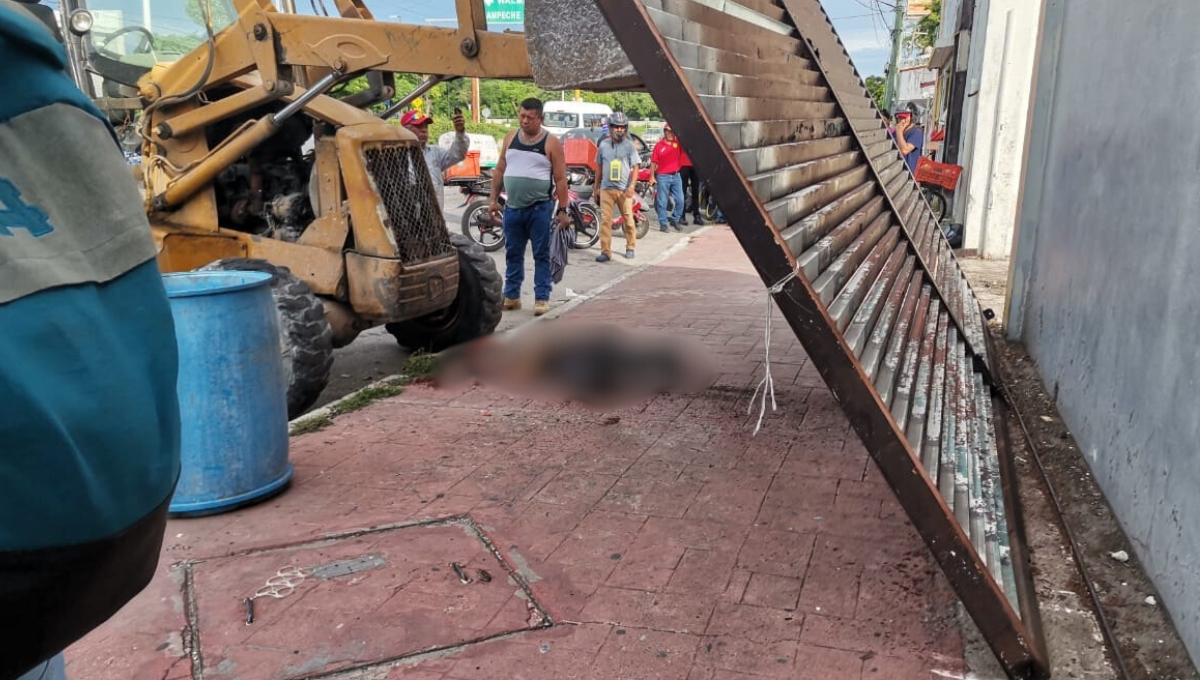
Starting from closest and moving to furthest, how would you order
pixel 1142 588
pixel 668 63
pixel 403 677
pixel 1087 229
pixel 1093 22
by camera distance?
pixel 668 63 < pixel 403 677 < pixel 1142 588 < pixel 1087 229 < pixel 1093 22

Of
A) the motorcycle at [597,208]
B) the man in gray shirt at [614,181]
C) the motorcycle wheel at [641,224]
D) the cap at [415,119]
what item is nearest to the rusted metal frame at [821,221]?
the cap at [415,119]

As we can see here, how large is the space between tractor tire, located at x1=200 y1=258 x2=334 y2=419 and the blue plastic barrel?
3.78ft

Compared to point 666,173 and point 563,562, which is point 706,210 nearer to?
point 666,173

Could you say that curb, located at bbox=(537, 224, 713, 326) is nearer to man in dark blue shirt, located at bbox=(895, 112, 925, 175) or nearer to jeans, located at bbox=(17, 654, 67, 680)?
man in dark blue shirt, located at bbox=(895, 112, 925, 175)

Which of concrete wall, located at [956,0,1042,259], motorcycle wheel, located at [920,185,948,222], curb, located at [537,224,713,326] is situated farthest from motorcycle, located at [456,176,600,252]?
concrete wall, located at [956,0,1042,259]

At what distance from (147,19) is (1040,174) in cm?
643

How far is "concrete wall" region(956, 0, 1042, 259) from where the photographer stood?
11.5 meters

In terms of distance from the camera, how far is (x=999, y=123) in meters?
11.6

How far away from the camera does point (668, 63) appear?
260 cm

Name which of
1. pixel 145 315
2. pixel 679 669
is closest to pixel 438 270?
pixel 679 669

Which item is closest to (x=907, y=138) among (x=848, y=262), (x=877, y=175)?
(x=877, y=175)

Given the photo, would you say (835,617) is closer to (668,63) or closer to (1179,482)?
(1179,482)

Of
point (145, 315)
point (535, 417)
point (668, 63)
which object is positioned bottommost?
point (535, 417)

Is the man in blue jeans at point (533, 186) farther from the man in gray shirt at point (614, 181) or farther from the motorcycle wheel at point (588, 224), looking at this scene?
the motorcycle wheel at point (588, 224)
